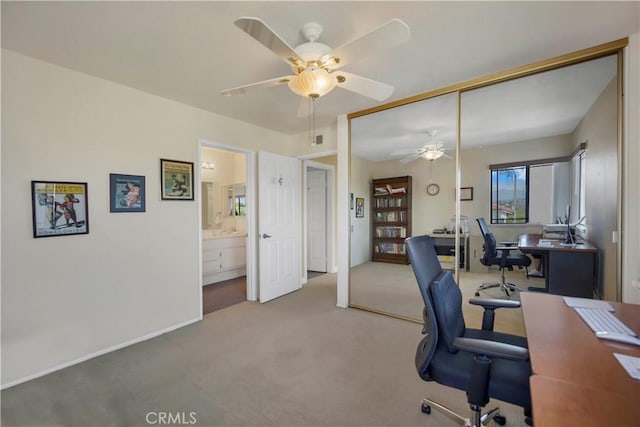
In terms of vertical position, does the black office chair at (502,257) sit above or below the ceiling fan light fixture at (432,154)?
below

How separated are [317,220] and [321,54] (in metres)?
4.02

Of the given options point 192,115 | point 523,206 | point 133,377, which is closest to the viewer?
point 133,377

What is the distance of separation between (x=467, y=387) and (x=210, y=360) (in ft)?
6.54

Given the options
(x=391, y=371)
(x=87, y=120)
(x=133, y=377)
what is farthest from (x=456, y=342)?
(x=87, y=120)

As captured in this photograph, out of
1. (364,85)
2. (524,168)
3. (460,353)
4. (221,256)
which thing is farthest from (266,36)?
(221,256)

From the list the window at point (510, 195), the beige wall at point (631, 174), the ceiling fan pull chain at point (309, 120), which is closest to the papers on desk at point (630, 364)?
the beige wall at point (631, 174)

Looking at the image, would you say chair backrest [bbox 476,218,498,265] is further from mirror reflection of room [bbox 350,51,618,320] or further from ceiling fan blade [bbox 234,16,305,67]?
ceiling fan blade [bbox 234,16,305,67]

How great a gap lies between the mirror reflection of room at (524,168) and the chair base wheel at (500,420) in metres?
1.28

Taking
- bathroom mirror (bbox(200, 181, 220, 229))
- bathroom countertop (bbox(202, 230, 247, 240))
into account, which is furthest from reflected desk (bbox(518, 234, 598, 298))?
bathroom mirror (bbox(200, 181, 220, 229))

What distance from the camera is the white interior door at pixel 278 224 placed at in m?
3.84

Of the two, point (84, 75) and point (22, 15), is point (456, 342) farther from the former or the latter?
point (84, 75)

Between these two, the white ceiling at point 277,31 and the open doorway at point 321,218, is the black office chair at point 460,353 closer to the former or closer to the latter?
the white ceiling at point 277,31

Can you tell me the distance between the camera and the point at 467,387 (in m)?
1.25

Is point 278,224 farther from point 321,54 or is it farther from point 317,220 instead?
point 321,54
